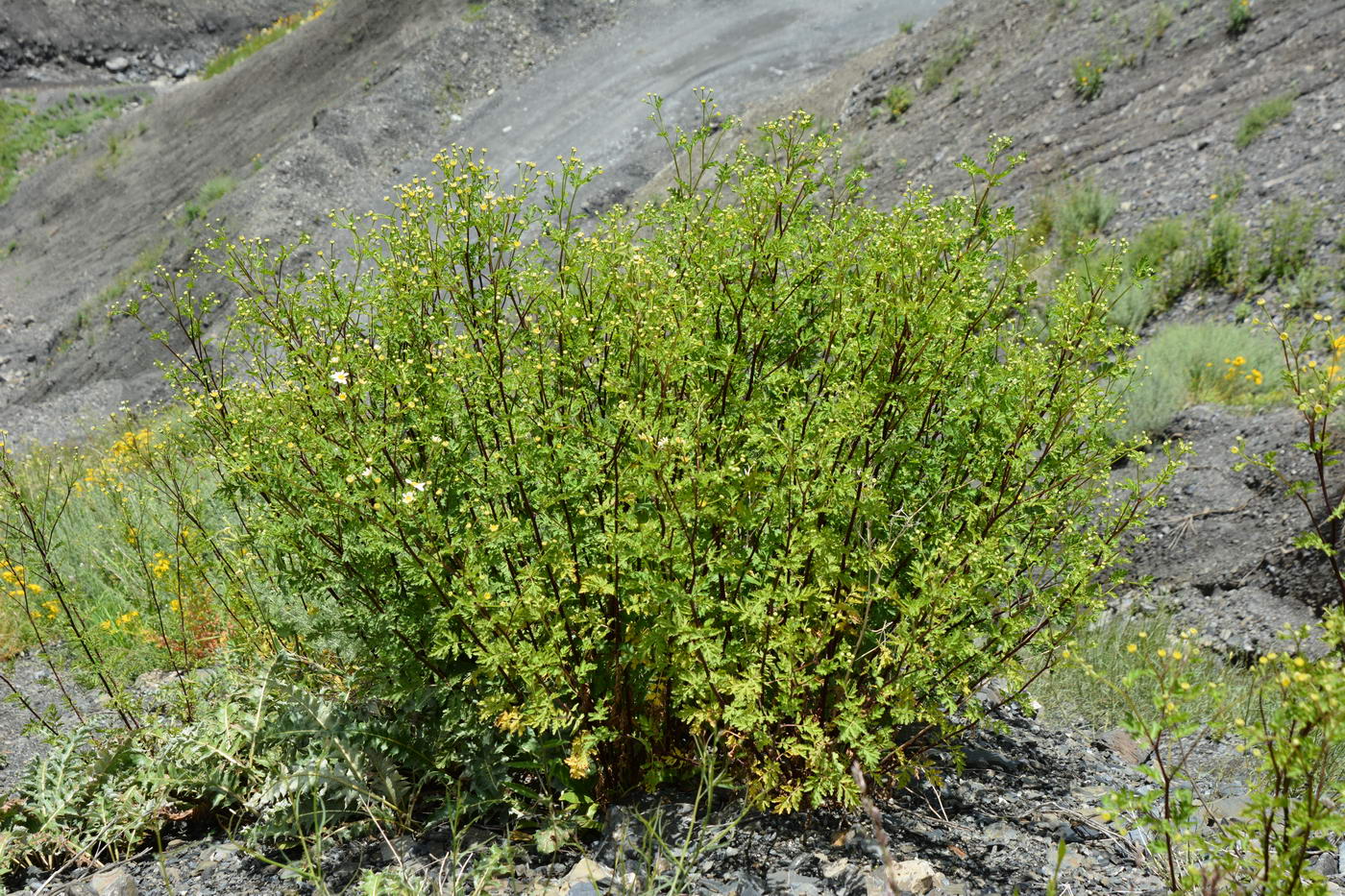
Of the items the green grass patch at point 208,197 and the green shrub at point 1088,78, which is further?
the green grass patch at point 208,197

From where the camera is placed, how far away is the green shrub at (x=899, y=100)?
44.5 ft

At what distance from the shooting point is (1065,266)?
27.9 ft

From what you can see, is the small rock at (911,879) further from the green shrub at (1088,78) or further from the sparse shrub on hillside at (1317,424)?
the green shrub at (1088,78)

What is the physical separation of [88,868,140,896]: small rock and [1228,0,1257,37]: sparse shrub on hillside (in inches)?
498

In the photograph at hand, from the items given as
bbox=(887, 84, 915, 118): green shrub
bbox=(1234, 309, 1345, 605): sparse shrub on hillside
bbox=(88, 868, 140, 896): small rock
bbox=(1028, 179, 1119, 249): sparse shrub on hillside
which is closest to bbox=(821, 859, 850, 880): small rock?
bbox=(1234, 309, 1345, 605): sparse shrub on hillside

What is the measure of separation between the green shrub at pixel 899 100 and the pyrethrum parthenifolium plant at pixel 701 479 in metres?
11.2

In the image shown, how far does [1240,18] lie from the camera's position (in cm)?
1050

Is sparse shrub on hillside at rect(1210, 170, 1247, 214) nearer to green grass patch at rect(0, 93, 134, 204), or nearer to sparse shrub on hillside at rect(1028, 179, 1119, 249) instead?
sparse shrub on hillside at rect(1028, 179, 1119, 249)

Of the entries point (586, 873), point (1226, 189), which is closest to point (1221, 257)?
point (1226, 189)

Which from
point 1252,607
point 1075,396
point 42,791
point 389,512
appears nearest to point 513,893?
point 389,512

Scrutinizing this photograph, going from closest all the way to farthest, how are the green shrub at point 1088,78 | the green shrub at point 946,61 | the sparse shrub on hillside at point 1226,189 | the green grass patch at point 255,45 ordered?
the sparse shrub on hillside at point 1226,189 → the green shrub at point 1088,78 → the green shrub at point 946,61 → the green grass patch at point 255,45

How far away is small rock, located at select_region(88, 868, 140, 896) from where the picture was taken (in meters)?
3.16

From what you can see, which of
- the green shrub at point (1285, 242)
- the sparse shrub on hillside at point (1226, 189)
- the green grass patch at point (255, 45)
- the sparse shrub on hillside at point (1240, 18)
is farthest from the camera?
the green grass patch at point (255, 45)

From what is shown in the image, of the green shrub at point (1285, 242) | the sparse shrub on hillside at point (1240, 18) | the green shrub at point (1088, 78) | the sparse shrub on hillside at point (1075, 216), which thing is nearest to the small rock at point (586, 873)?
the green shrub at point (1285, 242)
